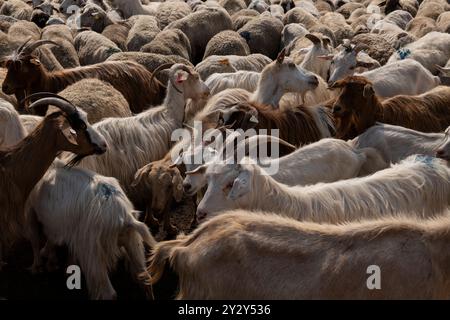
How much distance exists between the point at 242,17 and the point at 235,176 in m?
9.97

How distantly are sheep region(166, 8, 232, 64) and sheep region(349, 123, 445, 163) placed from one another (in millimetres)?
6479

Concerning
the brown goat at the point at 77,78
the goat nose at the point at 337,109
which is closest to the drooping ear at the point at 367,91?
the goat nose at the point at 337,109

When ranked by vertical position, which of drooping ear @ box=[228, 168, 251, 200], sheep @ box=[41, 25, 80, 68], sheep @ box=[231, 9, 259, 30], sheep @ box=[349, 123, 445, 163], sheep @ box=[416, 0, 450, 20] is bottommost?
sheep @ box=[416, 0, 450, 20]

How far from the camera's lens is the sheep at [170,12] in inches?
572

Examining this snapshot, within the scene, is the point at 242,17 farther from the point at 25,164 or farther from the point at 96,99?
the point at 25,164

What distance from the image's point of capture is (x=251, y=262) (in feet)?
12.9

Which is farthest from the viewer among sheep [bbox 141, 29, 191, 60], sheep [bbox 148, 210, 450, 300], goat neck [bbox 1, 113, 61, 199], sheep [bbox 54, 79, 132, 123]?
sheep [bbox 141, 29, 191, 60]

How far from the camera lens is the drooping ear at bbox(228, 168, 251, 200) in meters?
5.11

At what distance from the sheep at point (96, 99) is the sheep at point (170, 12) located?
6404 millimetres

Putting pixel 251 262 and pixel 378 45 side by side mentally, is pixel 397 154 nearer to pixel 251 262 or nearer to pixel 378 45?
pixel 251 262

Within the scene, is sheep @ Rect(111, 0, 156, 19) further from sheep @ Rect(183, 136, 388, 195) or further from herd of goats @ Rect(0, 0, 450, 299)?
sheep @ Rect(183, 136, 388, 195)

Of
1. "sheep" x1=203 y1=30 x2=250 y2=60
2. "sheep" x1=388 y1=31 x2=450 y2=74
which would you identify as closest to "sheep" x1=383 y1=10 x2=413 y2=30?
"sheep" x1=388 y1=31 x2=450 y2=74

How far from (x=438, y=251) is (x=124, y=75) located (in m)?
5.56

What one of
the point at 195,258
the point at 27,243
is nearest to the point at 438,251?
the point at 195,258
